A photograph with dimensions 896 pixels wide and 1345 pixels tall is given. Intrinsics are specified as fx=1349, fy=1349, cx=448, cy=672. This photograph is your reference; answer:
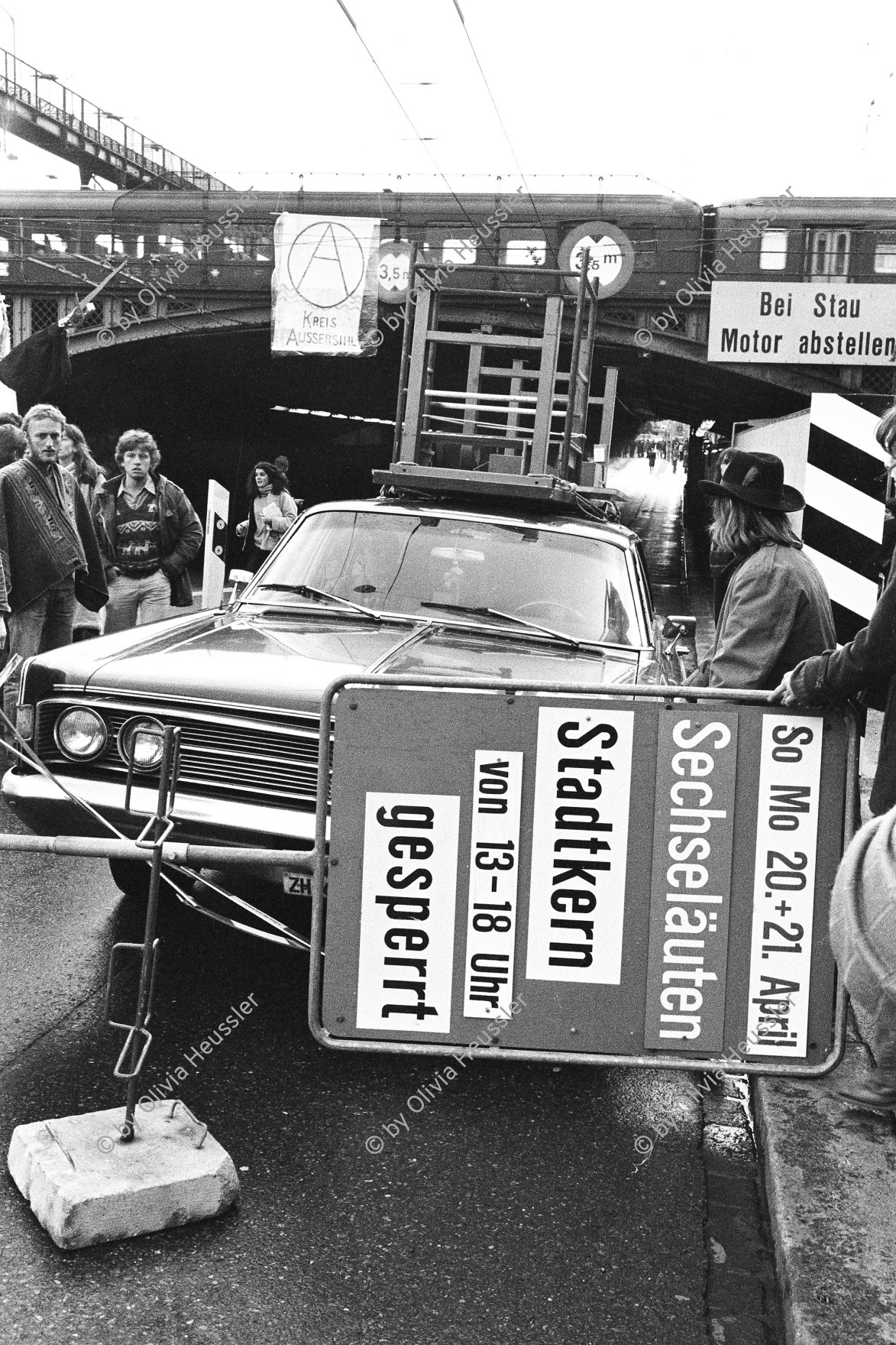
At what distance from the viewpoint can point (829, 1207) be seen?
3.20 m

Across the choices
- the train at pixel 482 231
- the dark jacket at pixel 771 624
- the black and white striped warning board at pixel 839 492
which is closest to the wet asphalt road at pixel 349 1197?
the dark jacket at pixel 771 624

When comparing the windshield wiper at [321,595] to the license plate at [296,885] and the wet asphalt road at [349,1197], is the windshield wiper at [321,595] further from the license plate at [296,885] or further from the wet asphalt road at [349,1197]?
the license plate at [296,885]

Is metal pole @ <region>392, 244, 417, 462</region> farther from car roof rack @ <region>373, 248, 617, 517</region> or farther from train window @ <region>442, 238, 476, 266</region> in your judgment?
train window @ <region>442, 238, 476, 266</region>

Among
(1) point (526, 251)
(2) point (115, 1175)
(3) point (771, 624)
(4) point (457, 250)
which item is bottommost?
(2) point (115, 1175)

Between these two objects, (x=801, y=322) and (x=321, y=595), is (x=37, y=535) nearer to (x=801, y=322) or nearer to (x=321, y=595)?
(x=321, y=595)

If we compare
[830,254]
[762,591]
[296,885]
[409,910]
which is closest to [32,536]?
[296,885]

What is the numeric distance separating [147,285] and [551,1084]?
25.1 metres

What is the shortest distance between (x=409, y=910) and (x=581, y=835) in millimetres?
502

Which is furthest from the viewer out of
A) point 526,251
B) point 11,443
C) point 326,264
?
point 526,251

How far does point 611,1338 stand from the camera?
283cm

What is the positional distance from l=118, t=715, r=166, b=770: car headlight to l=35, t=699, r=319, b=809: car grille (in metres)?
0.03

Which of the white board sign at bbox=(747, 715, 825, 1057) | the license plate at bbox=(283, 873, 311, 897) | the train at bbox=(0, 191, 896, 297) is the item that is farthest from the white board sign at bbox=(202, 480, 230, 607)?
the train at bbox=(0, 191, 896, 297)

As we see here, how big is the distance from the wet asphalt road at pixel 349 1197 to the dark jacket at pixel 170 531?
14.2ft

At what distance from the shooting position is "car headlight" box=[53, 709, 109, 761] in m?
4.66
